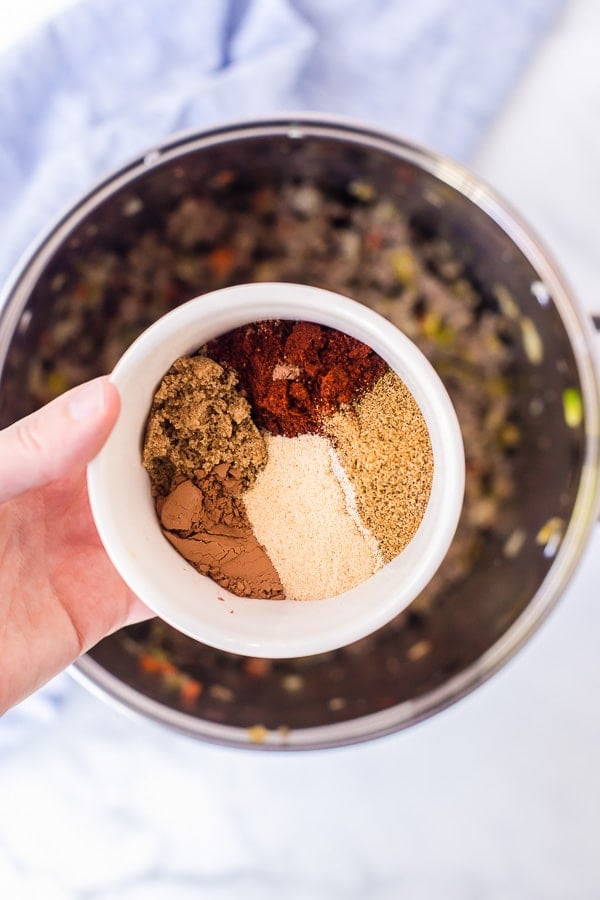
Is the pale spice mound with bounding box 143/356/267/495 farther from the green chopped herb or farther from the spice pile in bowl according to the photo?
the green chopped herb

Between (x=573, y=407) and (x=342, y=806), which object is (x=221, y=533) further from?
(x=342, y=806)

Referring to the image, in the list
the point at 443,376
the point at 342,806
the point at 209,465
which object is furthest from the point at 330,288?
the point at 342,806

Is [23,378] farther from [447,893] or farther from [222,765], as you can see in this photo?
[447,893]

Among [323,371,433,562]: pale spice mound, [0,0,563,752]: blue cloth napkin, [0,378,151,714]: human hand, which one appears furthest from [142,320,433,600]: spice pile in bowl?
[0,0,563,752]: blue cloth napkin

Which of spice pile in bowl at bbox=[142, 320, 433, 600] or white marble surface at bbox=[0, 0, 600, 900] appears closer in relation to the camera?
spice pile in bowl at bbox=[142, 320, 433, 600]

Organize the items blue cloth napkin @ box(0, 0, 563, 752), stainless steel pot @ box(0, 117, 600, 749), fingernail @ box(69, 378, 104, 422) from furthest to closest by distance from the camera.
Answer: blue cloth napkin @ box(0, 0, 563, 752) < stainless steel pot @ box(0, 117, 600, 749) < fingernail @ box(69, 378, 104, 422)

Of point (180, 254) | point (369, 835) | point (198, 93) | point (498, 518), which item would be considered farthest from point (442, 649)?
point (198, 93)
